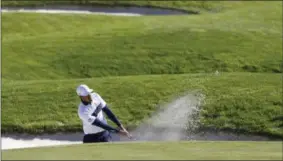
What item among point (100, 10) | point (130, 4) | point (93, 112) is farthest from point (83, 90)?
point (130, 4)

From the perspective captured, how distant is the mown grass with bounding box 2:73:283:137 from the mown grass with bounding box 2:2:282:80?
801 centimetres

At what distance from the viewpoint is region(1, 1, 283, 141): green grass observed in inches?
1178

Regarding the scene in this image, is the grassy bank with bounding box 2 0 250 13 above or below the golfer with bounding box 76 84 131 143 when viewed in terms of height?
below

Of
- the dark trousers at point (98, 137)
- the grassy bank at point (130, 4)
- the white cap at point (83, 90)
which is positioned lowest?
the grassy bank at point (130, 4)

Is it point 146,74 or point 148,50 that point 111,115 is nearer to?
point 146,74

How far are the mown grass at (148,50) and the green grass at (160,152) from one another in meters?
26.5

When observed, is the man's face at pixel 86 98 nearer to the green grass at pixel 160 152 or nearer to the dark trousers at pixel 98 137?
the dark trousers at pixel 98 137

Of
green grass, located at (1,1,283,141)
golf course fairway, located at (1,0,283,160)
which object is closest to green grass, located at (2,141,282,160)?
golf course fairway, located at (1,0,283,160)

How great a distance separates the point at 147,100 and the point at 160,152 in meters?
17.2

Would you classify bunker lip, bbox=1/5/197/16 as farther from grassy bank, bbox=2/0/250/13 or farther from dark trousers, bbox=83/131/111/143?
dark trousers, bbox=83/131/111/143

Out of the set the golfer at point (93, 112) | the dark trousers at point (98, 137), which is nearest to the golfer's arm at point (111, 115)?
the golfer at point (93, 112)

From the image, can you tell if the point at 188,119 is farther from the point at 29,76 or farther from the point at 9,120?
the point at 29,76

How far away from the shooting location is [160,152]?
48.7 ft

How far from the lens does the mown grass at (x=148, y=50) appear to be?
44.0m
